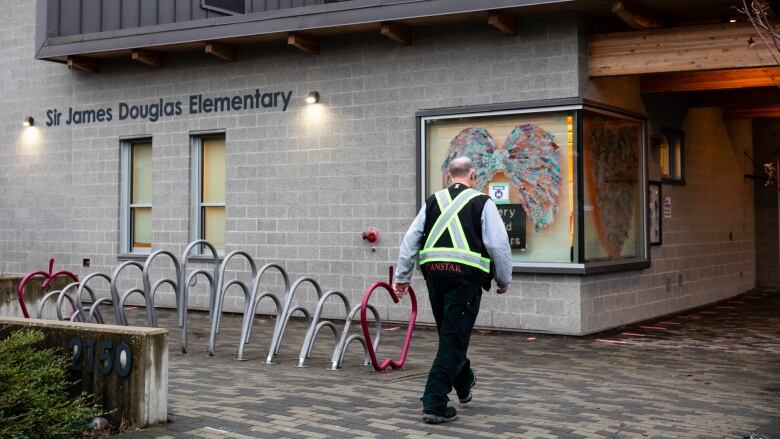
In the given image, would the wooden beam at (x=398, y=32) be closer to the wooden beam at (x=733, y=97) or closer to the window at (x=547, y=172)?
the window at (x=547, y=172)

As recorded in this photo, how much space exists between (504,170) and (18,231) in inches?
383

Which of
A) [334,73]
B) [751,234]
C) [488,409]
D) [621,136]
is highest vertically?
[334,73]

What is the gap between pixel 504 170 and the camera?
12.4m

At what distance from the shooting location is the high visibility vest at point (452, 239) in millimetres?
6938

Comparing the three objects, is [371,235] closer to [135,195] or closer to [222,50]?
[222,50]

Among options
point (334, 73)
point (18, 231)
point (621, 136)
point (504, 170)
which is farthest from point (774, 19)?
point (18, 231)

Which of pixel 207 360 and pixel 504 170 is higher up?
pixel 504 170

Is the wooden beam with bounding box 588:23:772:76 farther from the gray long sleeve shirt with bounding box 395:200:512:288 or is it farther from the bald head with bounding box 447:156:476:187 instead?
the gray long sleeve shirt with bounding box 395:200:512:288

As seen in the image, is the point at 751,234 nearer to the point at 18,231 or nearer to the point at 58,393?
the point at 18,231

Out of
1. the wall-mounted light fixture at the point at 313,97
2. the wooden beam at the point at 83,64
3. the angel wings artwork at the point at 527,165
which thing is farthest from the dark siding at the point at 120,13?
the angel wings artwork at the point at 527,165

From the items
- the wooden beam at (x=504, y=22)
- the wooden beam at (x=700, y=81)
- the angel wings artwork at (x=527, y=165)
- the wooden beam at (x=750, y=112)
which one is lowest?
the angel wings artwork at (x=527, y=165)

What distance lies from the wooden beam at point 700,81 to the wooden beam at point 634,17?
47.8 inches

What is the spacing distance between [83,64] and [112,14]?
3.12 feet

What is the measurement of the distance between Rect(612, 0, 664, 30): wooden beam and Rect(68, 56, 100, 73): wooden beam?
29.2 feet
